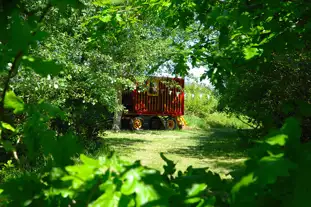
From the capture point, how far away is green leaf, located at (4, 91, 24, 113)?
1.00 m

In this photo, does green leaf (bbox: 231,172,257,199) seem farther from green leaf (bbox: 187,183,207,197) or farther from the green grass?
the green grass

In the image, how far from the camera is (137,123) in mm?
22891

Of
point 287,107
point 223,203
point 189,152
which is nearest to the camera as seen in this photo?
point 223,203

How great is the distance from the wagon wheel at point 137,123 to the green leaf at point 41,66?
2178cm

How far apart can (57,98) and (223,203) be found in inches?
322

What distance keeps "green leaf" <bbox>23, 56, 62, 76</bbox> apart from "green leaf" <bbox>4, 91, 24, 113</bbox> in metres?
0.20

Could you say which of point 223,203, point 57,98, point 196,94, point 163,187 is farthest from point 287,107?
point 196,94

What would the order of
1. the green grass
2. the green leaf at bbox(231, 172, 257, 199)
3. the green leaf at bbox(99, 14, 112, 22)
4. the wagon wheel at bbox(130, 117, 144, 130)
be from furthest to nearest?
1. the green grass
2. the wagon wheel at bbox(130, 117, 144, 130)
3. the green leaf at bbox(99, 14, 112, 22)
4. the green leaf at bbox(231, 172, 257, 199)

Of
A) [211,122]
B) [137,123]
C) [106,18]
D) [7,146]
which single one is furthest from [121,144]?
[211,122]

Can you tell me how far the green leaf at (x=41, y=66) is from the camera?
2.76ft

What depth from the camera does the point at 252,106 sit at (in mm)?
10492

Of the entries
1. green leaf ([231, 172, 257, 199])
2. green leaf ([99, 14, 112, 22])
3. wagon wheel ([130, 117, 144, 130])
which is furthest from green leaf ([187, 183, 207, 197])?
wagon wheel ([130, 117, 144, 130])

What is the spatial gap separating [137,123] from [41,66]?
72.5 ft

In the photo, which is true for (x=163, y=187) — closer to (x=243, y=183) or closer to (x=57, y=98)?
(x=243, y=183)
